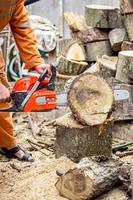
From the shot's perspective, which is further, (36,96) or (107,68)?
(107,68)

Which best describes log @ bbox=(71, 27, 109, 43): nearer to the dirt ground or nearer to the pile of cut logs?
the pile of cut logs

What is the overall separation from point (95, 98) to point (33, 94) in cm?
54

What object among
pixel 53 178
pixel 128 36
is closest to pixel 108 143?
pixel 53 178

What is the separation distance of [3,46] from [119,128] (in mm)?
2746

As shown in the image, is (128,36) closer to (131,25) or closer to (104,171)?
(131,25)

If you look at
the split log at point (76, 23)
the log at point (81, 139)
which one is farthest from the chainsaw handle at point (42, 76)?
the split log at point (76, 23)

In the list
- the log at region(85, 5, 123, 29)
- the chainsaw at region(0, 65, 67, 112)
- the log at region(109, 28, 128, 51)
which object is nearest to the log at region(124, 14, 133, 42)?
the log at region(109, 28, 128, 51)

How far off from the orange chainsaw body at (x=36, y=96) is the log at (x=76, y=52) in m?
1.95

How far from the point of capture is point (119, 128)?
447cm

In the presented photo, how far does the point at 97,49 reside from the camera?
5.42m

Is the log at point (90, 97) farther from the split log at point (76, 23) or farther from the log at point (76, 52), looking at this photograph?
the split log at point (76, 23)

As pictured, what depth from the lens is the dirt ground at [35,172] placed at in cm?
331

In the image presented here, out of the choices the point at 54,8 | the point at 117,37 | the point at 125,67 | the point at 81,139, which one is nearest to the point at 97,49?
the point at 117,37

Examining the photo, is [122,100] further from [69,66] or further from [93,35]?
[93,35]
